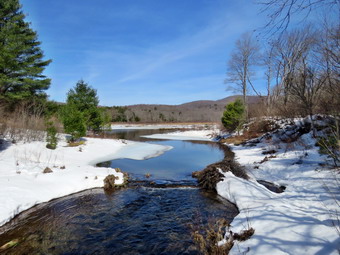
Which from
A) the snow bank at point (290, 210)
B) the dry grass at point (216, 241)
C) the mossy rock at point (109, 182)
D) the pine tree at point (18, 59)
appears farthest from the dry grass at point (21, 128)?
the dry grass at point (216, 241)

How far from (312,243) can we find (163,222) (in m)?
3.06

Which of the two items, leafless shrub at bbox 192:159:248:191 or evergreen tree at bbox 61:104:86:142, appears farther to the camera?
evergreen tree at bbox 61:104:86:142

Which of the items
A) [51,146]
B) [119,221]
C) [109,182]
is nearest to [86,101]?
[51,146]

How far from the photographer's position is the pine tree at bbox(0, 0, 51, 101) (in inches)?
652

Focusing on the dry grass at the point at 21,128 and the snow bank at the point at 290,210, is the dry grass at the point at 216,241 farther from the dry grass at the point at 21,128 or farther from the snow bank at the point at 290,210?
the dry grass at the point at 21,128

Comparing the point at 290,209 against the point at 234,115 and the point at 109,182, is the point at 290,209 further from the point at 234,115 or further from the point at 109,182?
the point at 234,115

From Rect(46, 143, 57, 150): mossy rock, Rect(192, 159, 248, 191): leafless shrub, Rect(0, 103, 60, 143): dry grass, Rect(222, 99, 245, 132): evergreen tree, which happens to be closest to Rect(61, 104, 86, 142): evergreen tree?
Rect(0, 103, 60, 143): dry grass

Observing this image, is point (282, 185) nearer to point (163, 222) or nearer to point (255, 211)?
point (255, 211)

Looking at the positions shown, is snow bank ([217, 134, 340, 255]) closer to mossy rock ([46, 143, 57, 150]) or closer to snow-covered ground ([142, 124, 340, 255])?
snow-covered ground ([142, 124, 340, 255])

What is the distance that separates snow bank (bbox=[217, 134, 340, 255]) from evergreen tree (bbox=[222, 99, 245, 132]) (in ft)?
52.2

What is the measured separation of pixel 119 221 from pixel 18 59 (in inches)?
857

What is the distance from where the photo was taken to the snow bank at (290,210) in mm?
3225

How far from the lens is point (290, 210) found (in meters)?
4.51

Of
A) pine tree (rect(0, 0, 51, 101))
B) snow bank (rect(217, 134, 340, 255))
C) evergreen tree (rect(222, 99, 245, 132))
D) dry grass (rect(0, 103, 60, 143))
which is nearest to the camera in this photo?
snow bank (rect(217, 134, 340, 255))
